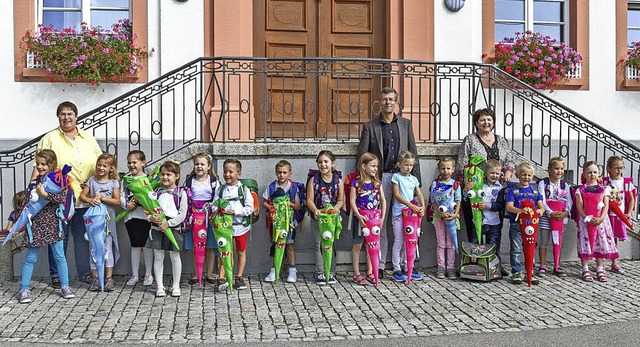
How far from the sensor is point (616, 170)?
8094 mm

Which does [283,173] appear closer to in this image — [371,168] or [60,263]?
[371,168]

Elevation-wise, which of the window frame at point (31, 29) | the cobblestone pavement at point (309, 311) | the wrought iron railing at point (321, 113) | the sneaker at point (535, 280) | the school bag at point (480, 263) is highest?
the window frame at point (31, 29)

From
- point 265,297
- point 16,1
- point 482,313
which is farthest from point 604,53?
point 16,1

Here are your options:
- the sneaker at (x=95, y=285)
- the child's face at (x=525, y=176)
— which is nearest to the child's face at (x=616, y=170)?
the child's face at (x=525, y=176)

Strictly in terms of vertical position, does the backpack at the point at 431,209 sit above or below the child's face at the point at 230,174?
below

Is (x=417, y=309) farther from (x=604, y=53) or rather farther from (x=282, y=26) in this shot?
(x=604, y=53)

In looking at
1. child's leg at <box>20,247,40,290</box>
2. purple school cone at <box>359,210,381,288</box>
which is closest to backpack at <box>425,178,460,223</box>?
purple school cone at <box>359,210,381,288</box>

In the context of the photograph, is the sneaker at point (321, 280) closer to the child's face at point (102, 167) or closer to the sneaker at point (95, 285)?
the sneaker at point (95, 285)

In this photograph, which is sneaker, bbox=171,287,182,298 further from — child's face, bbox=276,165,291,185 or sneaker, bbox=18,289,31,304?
child's face, bbox=276,165,291,185

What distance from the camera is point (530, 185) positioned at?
750 centimetres

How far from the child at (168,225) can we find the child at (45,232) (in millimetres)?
827

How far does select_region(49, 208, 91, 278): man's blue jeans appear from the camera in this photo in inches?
283

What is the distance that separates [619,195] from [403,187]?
2.49 meters

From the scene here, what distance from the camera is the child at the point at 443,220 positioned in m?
7.59
